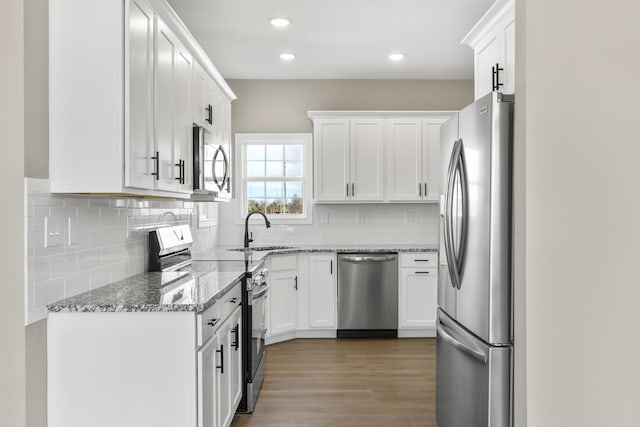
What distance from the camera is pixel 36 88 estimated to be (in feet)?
6.28

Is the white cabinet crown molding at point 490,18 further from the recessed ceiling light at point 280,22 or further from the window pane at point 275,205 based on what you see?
the window pane at point 275,205

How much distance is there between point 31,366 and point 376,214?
4.06 metres

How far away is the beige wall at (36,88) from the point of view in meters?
1.85

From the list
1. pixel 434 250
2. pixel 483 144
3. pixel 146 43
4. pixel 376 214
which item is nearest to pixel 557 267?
pixel 483 144

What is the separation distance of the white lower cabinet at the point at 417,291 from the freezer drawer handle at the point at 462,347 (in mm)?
2189

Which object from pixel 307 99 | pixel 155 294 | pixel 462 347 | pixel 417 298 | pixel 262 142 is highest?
pixel 307 99

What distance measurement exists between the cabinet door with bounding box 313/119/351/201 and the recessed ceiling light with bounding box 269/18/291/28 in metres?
1.50

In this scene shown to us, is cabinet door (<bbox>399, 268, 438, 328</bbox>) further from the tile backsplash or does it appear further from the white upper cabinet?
the tile backsplash

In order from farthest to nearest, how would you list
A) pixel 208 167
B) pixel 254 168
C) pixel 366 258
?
pixel 254 168 → pixel 366 258 → pixel 208 167

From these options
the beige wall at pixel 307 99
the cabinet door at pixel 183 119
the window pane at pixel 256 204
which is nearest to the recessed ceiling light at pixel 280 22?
the cabinet door at pixel 183 119

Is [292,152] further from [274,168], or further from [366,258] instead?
[366,258]

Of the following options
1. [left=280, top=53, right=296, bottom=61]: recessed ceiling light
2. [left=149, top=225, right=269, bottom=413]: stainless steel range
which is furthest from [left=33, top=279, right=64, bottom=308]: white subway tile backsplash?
[left=280, top=53, right=296, bottom=61]: recessed ceiling light

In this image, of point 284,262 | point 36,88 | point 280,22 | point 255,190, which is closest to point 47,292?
point 36,88

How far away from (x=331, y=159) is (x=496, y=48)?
2761mm
